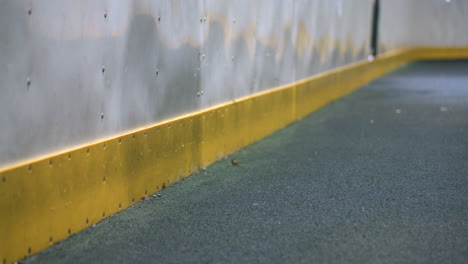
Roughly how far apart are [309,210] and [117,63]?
191 centimetres

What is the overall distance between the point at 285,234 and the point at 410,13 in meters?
25.1

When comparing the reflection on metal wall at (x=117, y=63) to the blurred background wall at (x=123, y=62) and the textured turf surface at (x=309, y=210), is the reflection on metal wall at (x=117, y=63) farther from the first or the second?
the textured turf surface at (x=309, y=210)

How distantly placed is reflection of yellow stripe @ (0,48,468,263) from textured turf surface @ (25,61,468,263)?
0.12 meters

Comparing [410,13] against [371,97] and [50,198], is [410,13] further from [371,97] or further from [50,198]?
[50,198]

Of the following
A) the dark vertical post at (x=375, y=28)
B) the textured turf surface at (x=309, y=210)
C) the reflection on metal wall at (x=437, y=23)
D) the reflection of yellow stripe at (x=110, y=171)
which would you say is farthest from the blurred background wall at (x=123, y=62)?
the reflection on metal wall at (x=437, y=23)

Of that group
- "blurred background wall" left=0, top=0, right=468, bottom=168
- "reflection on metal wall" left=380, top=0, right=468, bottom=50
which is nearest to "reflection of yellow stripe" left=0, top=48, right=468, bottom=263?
"blurred background wall" left=0, top=0, right=468, bottom=168

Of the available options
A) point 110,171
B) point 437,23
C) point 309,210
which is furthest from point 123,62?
point 437,23

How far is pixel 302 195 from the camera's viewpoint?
5.93 metres

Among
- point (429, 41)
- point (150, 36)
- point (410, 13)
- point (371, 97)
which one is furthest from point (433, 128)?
point (429, 41)

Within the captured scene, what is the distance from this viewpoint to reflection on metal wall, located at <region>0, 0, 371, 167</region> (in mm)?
4125

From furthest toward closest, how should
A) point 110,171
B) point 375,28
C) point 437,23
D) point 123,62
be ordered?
1. point 437,23
2. point 375,28
3. point 123,62
4. point 110,171

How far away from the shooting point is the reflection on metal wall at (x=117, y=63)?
13.5 ft

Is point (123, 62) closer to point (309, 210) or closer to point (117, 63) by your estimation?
point (117, 63)

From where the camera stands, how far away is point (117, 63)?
5.26m
